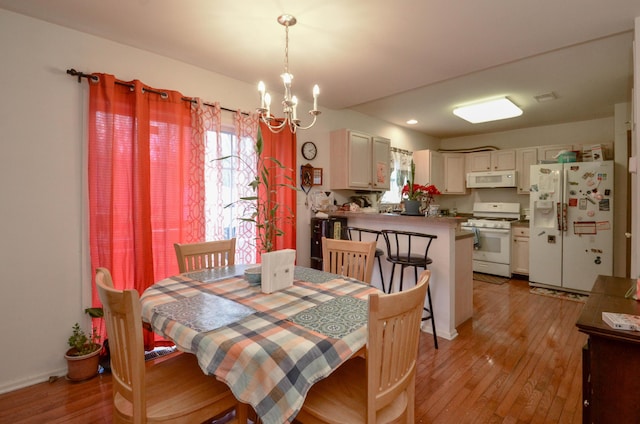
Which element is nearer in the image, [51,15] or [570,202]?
[51,15]

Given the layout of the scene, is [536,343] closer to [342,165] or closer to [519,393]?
[519,393]

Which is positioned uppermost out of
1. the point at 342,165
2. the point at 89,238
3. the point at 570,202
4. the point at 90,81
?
the point at 90,81

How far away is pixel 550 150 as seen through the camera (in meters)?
4.74

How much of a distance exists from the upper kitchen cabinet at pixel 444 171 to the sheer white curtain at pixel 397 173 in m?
0.27

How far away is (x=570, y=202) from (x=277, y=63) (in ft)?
13.4

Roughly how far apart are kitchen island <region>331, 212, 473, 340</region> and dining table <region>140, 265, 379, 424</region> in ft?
4.46

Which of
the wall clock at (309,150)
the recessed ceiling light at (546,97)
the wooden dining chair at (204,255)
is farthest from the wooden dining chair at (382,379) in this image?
the recessed ceiling light at (546,97)

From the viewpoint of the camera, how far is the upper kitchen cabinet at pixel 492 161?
204 inches

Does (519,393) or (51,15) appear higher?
(51,15)

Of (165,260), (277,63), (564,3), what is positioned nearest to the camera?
(564,3)

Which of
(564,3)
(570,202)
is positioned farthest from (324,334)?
(570,202)

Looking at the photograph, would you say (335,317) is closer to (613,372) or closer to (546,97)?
(613,372)

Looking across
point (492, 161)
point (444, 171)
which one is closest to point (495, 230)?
point (492, 161)

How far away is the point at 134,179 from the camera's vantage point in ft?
7.77
